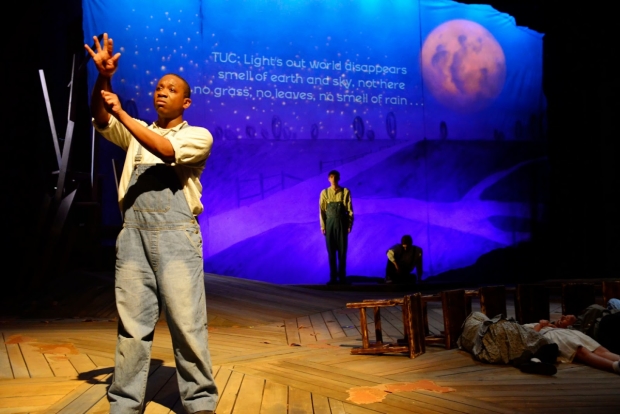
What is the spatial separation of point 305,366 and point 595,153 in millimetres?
7415

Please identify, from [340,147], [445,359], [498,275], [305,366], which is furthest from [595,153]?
[305,366]

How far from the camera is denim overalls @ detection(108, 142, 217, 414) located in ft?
6.40

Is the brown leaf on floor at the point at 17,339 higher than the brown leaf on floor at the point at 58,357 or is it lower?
higher

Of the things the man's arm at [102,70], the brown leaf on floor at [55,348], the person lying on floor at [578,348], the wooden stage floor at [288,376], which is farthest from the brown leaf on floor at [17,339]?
the person lying on floor at [578,348]

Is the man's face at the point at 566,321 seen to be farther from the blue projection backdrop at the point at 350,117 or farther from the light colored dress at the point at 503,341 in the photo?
the blue projection backdrop at the point at 350,117

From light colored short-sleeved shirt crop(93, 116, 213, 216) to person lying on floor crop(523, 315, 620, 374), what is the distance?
2.01 meters

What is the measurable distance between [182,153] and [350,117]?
686 centimetres

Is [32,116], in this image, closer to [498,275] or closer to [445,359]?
[445,359]

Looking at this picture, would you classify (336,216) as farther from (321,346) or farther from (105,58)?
(105,58)

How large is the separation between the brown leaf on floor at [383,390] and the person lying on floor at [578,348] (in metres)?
0.84

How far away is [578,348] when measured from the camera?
3.04m

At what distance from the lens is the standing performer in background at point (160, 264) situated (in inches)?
76.6

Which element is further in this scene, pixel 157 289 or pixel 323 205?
pixel 323 205

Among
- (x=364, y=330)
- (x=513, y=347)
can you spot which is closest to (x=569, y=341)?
(x=513, y=347)
